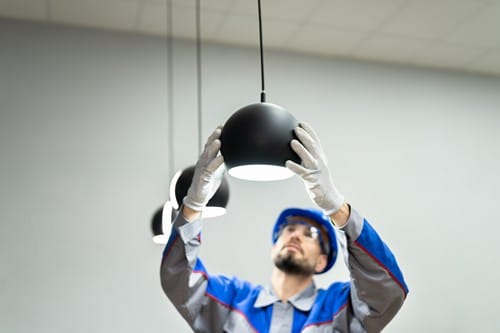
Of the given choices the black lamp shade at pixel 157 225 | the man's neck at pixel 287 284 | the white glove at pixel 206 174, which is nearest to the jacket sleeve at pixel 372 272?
the white glove at pixel 206 174

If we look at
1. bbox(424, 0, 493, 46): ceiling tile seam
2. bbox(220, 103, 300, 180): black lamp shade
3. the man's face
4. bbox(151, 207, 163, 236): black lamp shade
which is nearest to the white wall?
bbox(424, 0, 493, 46): ceiling tile seam

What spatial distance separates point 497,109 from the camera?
200 inches

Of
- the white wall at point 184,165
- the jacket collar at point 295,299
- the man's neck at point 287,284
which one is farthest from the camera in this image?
the white wall at point 184,165

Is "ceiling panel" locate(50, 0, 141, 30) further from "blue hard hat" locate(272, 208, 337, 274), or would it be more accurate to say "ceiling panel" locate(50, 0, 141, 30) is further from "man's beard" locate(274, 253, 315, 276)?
"man's beard" locate(274, 253, 315, 276)

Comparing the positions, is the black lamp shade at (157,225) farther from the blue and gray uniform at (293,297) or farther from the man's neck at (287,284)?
the man's neck at (287,284)

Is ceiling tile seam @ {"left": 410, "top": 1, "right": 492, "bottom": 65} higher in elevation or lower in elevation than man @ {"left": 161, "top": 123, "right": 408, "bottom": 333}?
higher

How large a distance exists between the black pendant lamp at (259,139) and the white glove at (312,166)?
2 centimetres

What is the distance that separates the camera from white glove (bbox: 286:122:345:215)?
1688mm

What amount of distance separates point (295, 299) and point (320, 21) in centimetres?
219

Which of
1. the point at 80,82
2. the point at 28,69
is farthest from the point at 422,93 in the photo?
the point at 28,69

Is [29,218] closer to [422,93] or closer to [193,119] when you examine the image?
[193,119]

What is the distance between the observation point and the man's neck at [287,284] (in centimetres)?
272

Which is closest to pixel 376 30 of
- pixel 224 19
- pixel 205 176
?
pixel 224 19

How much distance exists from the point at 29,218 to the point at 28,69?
0.96 meters
